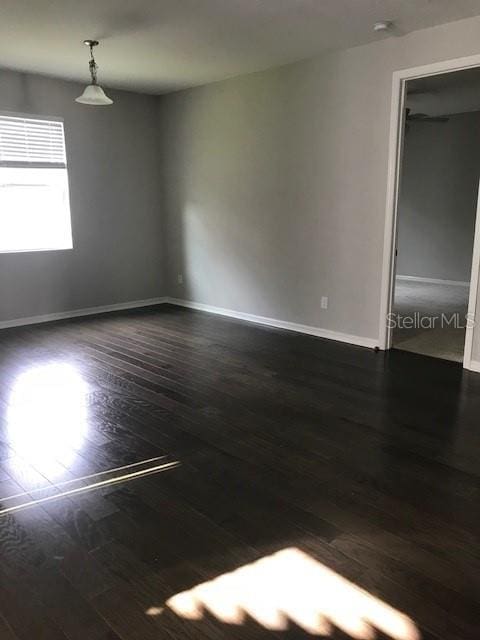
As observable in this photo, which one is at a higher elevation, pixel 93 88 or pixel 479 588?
pixel 93 88

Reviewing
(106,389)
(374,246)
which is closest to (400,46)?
(374,246)

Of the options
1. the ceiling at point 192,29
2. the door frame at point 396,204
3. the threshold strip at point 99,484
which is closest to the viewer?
the threshold strip at point 99,484

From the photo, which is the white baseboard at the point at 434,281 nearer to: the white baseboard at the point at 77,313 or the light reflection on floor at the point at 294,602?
the white baseboard at the point at 77,313

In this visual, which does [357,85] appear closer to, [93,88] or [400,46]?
[400,46]

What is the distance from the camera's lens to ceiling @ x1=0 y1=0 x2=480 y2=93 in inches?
133

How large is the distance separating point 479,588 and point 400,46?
3.87m

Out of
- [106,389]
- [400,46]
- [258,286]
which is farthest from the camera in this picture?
[258,286]

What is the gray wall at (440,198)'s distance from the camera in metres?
7.93

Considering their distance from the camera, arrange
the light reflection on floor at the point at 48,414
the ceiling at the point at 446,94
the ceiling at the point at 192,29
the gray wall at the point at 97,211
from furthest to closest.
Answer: the gray wall at the point at 97,211 < the ceiling at the point at 446,94 < the ceiling at the point at 192,29 < the light reflection on floor at the point at 48,414

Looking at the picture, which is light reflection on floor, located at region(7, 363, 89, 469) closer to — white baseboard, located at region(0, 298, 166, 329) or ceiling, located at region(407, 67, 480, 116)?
white baseboard, located at region(0, 298, 166, 329)

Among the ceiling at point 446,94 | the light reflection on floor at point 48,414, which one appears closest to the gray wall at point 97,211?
the light reflection on floor at point 48,414

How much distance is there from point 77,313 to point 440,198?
6.01 metres

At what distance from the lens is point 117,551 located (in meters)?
1.94

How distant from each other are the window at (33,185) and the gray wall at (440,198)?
5.17m
